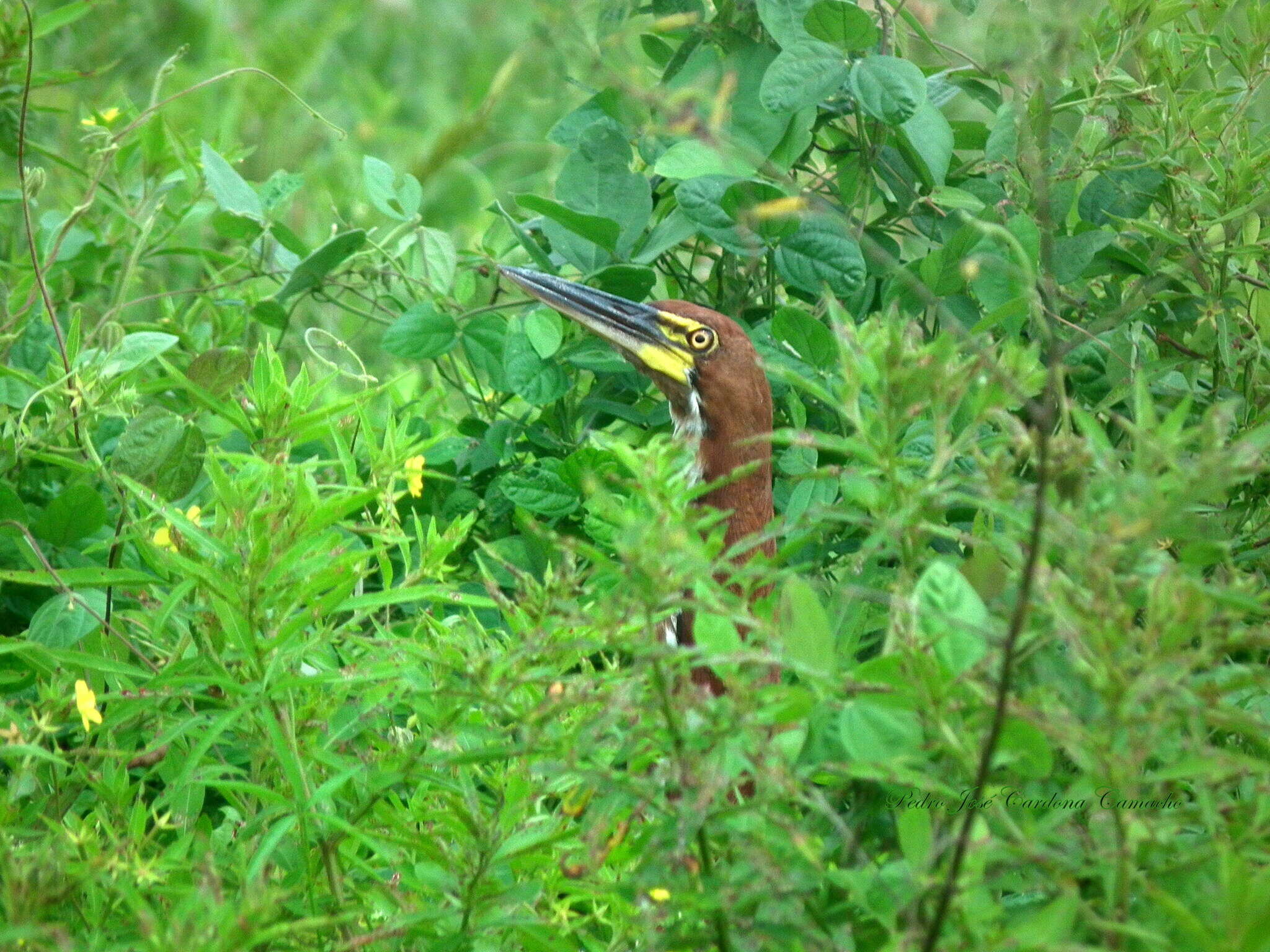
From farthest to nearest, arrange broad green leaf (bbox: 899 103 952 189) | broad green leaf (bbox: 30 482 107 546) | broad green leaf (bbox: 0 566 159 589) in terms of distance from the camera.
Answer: broad green leaf (bbox: 899 103 952 189) → broad green leaf (bbox: 30 482 107 546) → broad green leaf (bbox: 0 566 159 589)

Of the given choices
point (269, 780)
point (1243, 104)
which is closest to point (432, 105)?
point (1243, 104)

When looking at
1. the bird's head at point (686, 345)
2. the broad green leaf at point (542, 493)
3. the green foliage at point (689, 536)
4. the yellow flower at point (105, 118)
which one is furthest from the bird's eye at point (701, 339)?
the yellow flower at point (105, 118)

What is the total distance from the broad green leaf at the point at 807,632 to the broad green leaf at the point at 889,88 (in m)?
1.15

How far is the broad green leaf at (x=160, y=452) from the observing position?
1.80 meters

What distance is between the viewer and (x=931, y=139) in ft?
7.03

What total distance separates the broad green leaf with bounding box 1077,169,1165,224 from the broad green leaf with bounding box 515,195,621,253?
29.3 inches

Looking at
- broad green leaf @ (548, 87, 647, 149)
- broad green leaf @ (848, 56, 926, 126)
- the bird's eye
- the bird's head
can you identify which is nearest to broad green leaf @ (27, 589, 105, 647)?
the bird's head

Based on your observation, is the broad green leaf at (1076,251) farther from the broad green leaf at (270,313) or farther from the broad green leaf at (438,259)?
the broad green leaf at (270,313)

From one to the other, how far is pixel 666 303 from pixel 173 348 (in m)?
0.83

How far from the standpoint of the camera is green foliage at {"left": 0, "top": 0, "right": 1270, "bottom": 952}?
3.28 feet

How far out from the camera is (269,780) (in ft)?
4.90

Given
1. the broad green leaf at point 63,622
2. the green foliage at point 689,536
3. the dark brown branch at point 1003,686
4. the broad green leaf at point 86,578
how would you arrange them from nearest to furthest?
the dark brown branch at point 1003,686
the green foliage at point 689,536
the broad green leaf at point 86,578
the broad green leaf at point 63,622

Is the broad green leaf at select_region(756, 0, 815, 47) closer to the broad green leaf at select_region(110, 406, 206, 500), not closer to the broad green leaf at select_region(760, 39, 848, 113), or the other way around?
the broad green leaf at select_region(760, 39, 848, 113)

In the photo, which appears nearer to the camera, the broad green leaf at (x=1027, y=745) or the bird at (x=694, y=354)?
the broad green leaf at (x=1027, y=745)
